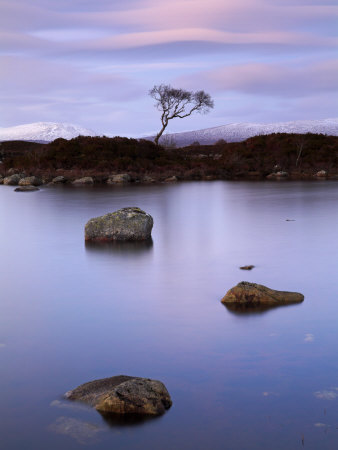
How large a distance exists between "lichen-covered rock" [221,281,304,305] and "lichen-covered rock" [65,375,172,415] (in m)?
2.99

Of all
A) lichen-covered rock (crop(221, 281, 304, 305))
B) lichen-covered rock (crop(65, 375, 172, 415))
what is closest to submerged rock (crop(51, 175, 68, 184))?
lichen-covered rock (crop(221, 281, 304, 305))

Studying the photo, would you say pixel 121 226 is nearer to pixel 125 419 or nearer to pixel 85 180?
pixel 125 419

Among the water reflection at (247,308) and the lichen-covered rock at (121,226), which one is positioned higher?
the lichen-covered rock at (121,226)

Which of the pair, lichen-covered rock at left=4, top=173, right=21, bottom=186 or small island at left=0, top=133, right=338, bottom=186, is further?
small island at left=0, top=133, right=338, bottom=186

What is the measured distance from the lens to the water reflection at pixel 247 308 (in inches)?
273

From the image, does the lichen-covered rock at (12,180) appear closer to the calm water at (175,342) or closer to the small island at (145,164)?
the small island at (145,164)

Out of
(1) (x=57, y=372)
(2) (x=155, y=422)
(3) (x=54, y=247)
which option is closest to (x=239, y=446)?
(2) (x=155, y=422)

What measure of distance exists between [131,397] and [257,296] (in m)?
3.28

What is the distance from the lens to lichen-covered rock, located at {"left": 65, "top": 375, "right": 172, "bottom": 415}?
4371 mm

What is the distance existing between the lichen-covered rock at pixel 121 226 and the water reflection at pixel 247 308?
5.74 metres

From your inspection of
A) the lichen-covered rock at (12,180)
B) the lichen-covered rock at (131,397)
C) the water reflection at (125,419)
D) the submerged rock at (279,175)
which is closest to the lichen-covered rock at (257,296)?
the lichen-covered rock at (131,397)

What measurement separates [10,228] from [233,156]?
117 ft

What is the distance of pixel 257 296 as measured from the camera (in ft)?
24.1

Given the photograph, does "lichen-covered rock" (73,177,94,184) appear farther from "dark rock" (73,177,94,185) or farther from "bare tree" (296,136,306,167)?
"bare tree" (296,136,306,167)
